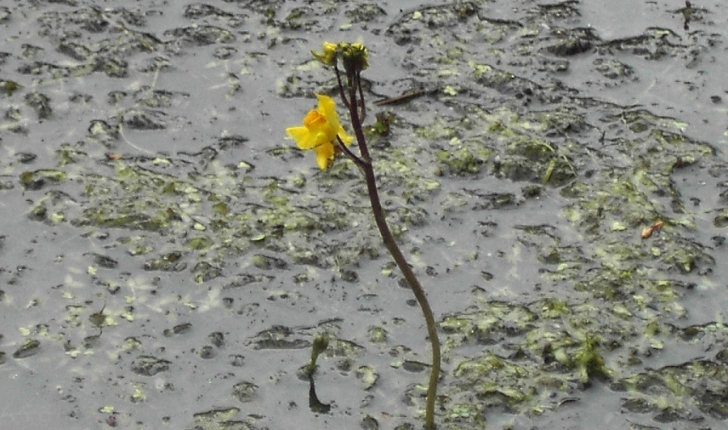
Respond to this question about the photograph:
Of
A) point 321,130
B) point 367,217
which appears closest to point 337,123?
point 321,130

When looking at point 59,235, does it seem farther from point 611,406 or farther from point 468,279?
point 611,406

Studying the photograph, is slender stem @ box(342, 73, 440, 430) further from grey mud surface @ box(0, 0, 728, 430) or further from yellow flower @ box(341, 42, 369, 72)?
grey mud surface @ box(0, 0, 728, 430)

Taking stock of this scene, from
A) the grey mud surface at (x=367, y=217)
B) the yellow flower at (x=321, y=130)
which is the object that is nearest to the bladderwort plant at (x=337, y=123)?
the yellow flower at (x=321, y=130)

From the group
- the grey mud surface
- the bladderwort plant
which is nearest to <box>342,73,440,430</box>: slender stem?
the bladderwort plant

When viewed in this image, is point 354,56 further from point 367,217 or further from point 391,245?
point 367,217

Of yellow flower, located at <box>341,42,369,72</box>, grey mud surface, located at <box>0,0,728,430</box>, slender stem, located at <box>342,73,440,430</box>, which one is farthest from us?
grey mud surface, located at <box>0,0,728,430</box>

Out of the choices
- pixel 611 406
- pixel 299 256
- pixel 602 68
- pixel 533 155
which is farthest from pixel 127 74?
pixel 611 406
